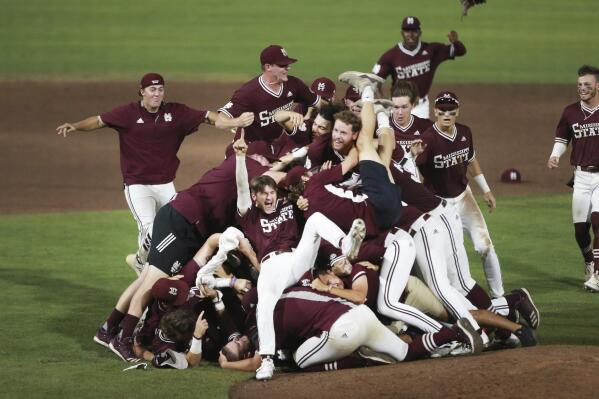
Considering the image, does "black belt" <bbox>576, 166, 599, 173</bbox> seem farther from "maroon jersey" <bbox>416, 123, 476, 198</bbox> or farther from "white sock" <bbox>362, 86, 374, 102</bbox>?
"white sock" <bbox>362, 86, 374, 102</bbox>

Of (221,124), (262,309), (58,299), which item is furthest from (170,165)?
(262,309)

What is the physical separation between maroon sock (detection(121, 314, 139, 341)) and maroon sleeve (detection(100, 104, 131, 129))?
2562 millimetres

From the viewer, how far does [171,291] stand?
9.38 m

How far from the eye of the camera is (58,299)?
38.0 feet

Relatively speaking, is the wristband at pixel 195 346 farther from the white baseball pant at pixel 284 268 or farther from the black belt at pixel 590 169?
the black belt at pixel 590 169

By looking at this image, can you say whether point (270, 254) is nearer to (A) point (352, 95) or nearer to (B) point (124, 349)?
(B) point (124, 349)

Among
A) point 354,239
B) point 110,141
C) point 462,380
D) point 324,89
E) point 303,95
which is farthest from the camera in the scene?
point 110,141

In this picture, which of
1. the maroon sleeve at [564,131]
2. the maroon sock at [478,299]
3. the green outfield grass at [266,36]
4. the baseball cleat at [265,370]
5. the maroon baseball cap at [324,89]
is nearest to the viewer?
the baseball cleat at [265,370]

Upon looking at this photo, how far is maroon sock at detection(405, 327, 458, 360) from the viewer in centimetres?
891

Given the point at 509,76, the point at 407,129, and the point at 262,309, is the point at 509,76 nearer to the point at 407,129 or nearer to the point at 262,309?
the point at 407,129

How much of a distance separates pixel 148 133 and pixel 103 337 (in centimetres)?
253

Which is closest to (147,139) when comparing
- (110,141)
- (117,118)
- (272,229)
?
(117,118)

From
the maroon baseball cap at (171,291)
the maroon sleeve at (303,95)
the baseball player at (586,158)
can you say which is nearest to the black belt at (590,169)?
the baseball player at (586,158)

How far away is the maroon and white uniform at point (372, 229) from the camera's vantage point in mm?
9109
